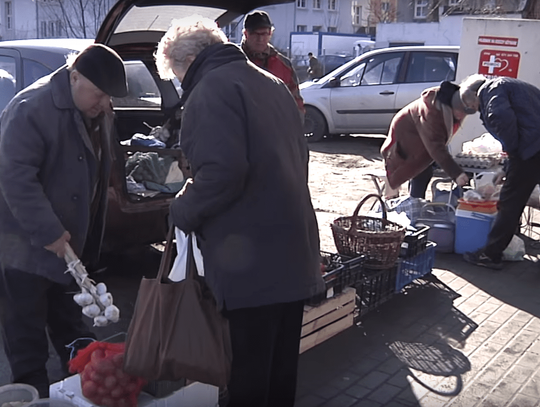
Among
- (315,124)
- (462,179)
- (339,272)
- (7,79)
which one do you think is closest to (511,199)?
(462,179)

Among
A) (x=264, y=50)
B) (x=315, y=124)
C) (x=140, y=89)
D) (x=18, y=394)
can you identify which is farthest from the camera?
(x=315, y=124)

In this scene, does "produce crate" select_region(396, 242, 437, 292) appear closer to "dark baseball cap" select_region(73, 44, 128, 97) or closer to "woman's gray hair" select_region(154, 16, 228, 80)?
"dark baseball cap" select_region(73, 44, 128, 97)

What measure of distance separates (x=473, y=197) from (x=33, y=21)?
1337 inches

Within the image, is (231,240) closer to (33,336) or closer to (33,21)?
(33,336)

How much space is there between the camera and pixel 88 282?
3156 millimetres

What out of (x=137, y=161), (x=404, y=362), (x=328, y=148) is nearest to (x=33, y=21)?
(x=328, y=148)

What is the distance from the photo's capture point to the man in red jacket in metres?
Result: 5.47

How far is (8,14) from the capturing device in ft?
122

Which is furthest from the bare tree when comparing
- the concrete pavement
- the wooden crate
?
the wooden crate

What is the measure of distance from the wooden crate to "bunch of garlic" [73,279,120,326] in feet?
3.96

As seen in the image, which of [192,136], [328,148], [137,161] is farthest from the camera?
[328,148]

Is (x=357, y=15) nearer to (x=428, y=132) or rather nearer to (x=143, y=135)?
(x=428, y=132)

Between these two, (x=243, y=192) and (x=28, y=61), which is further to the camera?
(x=28, y=61)

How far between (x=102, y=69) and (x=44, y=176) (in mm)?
558
